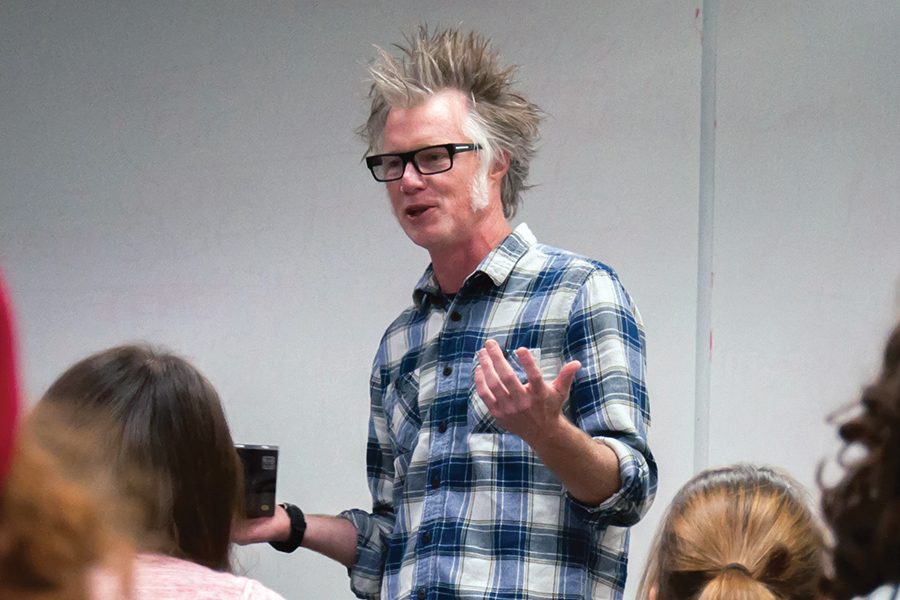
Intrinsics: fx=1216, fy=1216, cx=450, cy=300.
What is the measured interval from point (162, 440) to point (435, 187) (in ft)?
2.36

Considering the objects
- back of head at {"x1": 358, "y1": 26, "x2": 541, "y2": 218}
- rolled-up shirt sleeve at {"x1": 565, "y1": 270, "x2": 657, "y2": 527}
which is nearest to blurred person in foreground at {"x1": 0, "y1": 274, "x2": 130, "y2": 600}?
rolled-up shirt sleeve at {"x1": 565, "y1": 270, "x2": 657, "y2": 527}

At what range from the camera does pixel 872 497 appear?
0.63m

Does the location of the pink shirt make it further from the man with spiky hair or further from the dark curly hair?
the dark curly hair

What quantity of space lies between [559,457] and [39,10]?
196 centimetres

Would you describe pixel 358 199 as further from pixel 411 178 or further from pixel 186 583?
pixel 186 583

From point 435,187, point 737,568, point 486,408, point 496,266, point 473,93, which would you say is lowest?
point 737,568

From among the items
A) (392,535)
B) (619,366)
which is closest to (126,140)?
(392,535)

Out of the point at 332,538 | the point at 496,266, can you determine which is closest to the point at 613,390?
the point at 496,266

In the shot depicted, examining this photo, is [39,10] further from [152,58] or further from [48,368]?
[48,368]

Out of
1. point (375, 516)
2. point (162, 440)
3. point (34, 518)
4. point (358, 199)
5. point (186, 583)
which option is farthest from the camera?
point (358, 199)

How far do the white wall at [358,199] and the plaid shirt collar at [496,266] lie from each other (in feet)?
1.70

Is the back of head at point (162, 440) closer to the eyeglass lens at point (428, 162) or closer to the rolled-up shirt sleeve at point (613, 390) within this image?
the rolled-up shirt sleeve at point (613, 390)

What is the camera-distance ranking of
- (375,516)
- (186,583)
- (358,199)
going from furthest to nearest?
1. (358,199)
2. (375,516)
3. (186,583)

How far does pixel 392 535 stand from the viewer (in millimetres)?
1890
